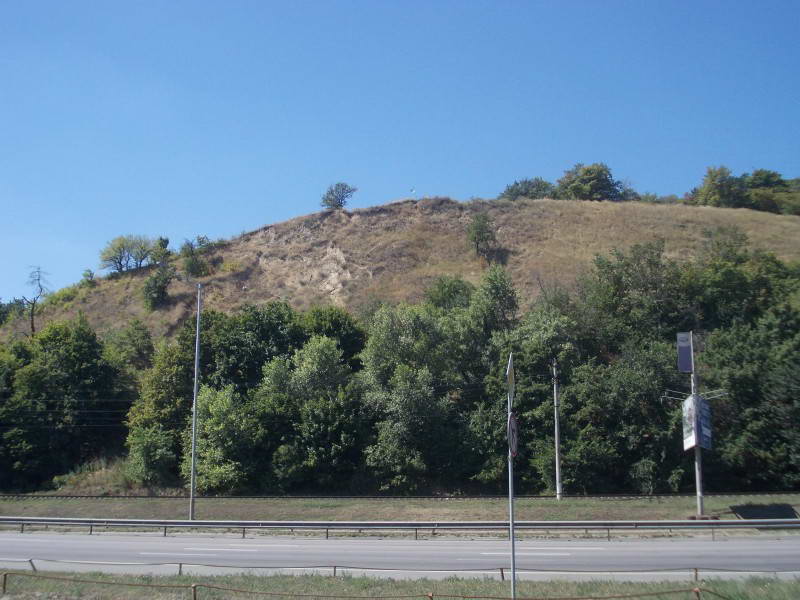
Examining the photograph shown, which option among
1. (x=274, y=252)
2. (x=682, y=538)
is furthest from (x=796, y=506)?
(x=274, y=252)

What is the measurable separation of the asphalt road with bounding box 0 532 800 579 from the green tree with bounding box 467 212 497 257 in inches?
2483

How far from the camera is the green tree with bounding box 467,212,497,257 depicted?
87.3m

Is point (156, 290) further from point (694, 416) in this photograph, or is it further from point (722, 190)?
point (722, 190)

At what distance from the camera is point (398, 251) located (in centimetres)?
9056

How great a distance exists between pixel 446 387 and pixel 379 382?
192 inches

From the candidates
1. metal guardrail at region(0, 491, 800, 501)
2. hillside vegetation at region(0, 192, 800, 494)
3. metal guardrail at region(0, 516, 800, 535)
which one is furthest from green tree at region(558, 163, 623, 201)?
metal guardrail at region(0, 516, 800, 535)

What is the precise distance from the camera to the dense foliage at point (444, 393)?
130 ft

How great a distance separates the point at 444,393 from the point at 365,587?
31513mm

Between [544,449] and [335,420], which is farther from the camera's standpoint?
[335,420]

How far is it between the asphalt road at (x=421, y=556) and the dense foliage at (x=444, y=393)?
14.5 meters

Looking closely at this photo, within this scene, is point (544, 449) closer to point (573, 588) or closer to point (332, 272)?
point (573, 588)

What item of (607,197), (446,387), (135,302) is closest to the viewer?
(446,387)

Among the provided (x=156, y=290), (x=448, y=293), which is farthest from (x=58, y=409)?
(x=448, y=293)

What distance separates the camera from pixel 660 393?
136 feet
